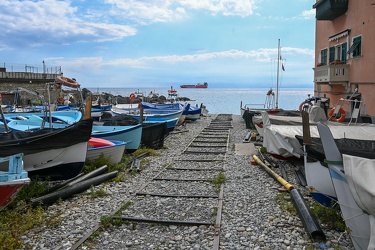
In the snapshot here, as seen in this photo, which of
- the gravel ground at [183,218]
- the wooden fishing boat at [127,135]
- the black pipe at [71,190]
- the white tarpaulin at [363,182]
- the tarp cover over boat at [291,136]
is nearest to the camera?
the white tarpaulin at [363,182]

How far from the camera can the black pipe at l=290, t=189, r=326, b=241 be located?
18.6 feet

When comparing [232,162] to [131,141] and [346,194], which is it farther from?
[346,194]

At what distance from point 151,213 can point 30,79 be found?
39.8 m

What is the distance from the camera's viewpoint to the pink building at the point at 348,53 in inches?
709

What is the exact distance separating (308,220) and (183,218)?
88.4 inches

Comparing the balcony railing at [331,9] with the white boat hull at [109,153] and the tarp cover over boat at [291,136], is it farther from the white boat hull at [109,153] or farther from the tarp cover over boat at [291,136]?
the white boat hull at [109,153]

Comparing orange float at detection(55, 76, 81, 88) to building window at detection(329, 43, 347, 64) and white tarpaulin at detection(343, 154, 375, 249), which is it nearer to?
white tarpaulin at detection(343, 154, 375, 249)

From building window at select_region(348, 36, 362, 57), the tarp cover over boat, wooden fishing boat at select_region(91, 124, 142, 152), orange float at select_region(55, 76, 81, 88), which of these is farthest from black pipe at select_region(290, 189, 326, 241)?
building window at select_region(348, 36, 362, 57)

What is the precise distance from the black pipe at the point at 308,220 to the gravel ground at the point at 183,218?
0.11 meters

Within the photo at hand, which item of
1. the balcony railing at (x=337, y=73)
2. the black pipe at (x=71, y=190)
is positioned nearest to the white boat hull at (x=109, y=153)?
the black pipe at (x=71, y=190)

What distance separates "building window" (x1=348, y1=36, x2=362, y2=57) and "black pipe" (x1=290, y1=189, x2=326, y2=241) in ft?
48.2

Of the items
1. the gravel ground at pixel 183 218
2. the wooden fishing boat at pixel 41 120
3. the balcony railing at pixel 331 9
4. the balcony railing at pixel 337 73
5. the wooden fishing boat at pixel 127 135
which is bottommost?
the gravel ground at pixel 183 218

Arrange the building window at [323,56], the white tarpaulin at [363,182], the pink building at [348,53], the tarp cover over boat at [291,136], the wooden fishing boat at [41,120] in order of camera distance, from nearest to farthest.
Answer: the white tarpaulin at [363,182] → the tarp cover over boat at [291,136] → the wooden fishing boat at [41,120] → the pink building at [348,53] → the building window at [323,56]

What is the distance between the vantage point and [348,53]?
20.3m
